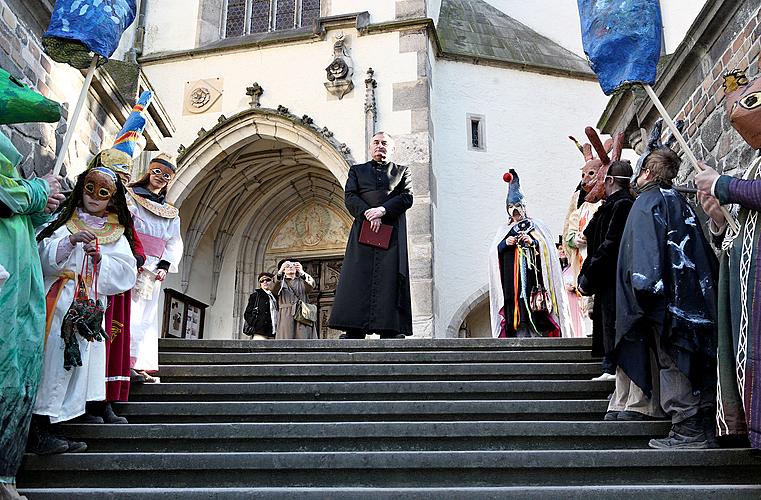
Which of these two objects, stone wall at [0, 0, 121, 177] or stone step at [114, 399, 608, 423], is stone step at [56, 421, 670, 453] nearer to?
stone step at [114, 399, 608, 423]

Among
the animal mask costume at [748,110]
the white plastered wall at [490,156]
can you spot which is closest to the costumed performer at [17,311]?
the animal mask costume at [748,110]

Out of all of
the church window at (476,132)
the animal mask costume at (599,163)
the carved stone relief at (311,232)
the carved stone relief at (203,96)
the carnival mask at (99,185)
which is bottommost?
the carnival mask at (99,185)

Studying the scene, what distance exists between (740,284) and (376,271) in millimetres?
3307

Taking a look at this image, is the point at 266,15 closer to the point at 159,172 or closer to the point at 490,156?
the point at 490,156

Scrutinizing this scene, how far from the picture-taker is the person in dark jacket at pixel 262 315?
9906 millimetres

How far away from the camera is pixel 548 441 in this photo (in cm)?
362

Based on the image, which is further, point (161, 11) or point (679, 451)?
point (161, 11)

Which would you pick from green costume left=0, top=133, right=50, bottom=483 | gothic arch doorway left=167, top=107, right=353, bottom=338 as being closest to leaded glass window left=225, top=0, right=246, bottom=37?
gothic arch doorway left=167, top=107, right=353, bottom=338

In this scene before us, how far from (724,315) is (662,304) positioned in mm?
276

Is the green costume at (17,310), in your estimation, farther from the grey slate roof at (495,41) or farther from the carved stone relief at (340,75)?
the grey slate roof at (495,41)

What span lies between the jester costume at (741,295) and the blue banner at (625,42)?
87 cm

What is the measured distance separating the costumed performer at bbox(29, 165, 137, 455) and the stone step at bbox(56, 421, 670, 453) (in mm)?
329

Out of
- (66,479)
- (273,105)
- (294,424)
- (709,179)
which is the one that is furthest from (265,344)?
(273,105)

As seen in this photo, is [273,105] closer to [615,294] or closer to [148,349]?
[148,349]
